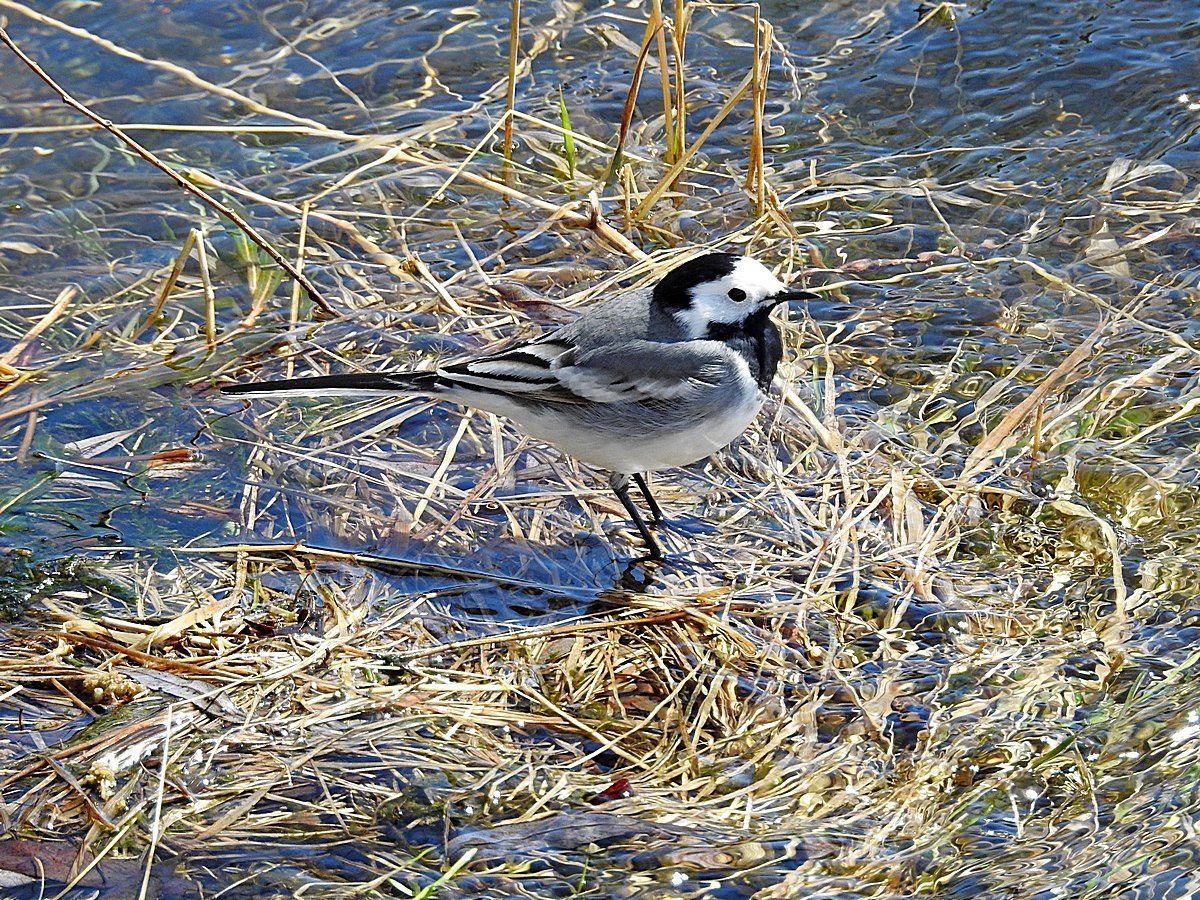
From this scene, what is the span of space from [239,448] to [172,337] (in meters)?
0.84

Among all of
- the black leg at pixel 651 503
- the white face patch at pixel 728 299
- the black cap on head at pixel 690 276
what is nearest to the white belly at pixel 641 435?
the black leg at pixel 651 503

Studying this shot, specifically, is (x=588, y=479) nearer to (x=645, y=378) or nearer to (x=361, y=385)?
(x=645, y=378)

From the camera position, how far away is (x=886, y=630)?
12.8 ft

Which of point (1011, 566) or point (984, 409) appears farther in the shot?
point (984, 409)

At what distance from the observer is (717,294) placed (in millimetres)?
4102

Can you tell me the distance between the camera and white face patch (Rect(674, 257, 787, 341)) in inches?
161

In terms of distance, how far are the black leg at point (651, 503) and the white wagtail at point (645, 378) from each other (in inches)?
4.7

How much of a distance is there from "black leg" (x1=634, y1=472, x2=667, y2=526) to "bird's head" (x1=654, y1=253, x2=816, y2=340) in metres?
0.55

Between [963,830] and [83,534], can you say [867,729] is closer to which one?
[963,830]

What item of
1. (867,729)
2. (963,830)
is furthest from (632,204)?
(963,830)

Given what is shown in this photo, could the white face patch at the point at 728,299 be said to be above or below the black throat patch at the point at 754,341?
above

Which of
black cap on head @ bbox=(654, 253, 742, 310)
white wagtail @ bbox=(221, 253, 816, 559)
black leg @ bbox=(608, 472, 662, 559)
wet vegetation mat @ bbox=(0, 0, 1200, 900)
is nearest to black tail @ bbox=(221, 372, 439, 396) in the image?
white wagtail @ bbox=(221, 253, 816, 559)

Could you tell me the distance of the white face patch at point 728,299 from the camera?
13.4ft

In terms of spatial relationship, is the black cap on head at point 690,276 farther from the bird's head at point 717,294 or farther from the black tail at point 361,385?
the black tail at point 361,385
